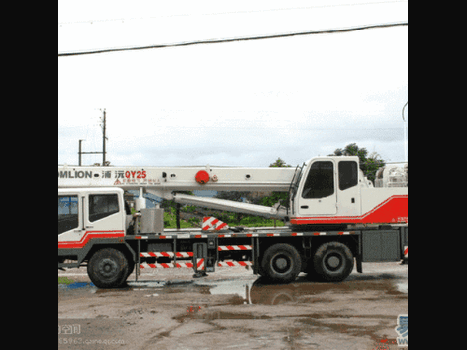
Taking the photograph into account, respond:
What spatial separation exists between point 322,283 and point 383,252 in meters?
1.84

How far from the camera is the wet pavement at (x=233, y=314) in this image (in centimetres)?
619

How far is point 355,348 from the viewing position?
19.0ft

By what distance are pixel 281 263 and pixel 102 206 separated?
4796mm

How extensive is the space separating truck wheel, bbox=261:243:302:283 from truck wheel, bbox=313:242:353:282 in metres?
0.52

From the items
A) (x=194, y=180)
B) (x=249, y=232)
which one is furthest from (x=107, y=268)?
(x=249, y=232)

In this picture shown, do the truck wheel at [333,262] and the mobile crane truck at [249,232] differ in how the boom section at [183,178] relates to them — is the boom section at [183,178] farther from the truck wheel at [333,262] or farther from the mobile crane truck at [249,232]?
the truck wheel at [333,262]

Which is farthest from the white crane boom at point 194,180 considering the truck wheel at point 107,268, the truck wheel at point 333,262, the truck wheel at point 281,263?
the truck wheel at point 107,268

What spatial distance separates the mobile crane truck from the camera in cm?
1052

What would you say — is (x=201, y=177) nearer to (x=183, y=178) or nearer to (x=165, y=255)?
(x=183, y=178)

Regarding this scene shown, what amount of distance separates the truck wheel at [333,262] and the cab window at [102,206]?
5343 mm

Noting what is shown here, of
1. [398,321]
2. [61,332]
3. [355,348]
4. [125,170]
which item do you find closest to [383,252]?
[398,321]

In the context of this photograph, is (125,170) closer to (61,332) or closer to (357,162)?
(61,332)

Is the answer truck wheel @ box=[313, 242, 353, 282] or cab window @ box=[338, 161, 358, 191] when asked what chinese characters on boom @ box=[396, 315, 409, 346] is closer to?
truck wheel @ box=[313, 242, 353, 282]

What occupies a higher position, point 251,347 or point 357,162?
point 357,162
